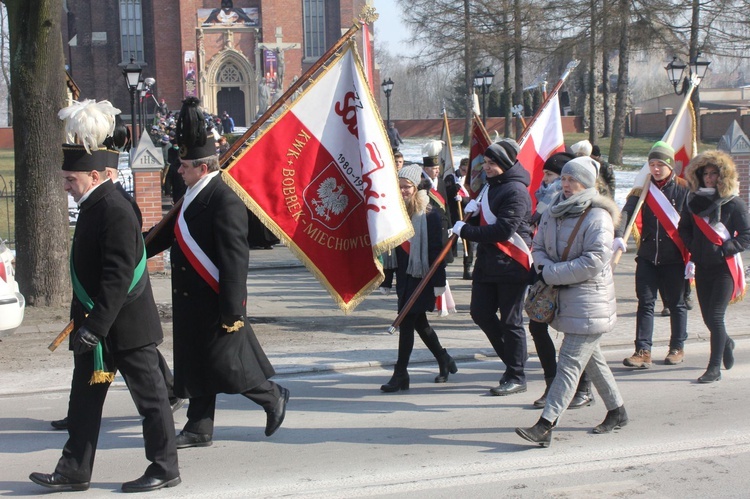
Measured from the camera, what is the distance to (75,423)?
5062 millimetres

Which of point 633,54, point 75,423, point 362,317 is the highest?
point 633,54

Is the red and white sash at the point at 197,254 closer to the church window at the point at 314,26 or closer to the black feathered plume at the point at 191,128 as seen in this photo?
the black feathered plume at the point at 191,128

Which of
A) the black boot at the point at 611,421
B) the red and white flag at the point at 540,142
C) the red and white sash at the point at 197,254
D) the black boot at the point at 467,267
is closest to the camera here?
the red and white sash at the point at 197,254

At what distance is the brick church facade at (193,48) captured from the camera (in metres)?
54.7

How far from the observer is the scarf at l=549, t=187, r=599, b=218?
5.82m

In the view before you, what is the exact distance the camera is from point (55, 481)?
505 centimetres

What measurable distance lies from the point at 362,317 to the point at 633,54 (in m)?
21.6

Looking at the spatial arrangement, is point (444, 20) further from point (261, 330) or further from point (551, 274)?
point (551, 274)

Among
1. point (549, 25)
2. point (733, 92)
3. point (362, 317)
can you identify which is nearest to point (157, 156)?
point (362, 317)

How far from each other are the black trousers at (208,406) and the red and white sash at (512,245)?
209cm

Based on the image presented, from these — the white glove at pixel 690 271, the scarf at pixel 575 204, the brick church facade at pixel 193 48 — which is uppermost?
the brick church facade at pixel 193 48

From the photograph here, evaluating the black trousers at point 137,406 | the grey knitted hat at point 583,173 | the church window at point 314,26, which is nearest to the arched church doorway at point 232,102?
the church window at point 314,26

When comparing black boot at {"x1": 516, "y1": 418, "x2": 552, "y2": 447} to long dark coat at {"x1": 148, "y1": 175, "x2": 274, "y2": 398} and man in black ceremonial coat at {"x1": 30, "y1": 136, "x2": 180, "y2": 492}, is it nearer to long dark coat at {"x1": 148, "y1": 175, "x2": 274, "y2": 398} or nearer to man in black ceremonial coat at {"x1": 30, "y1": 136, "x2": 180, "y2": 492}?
long dark coat at {"x1": 148, "y1": 175, "x2": 274, "y2": 398}

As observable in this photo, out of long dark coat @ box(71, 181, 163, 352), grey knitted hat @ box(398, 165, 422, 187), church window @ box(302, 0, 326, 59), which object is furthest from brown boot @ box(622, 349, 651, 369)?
church window @ box(302, 0, 326, 59)
